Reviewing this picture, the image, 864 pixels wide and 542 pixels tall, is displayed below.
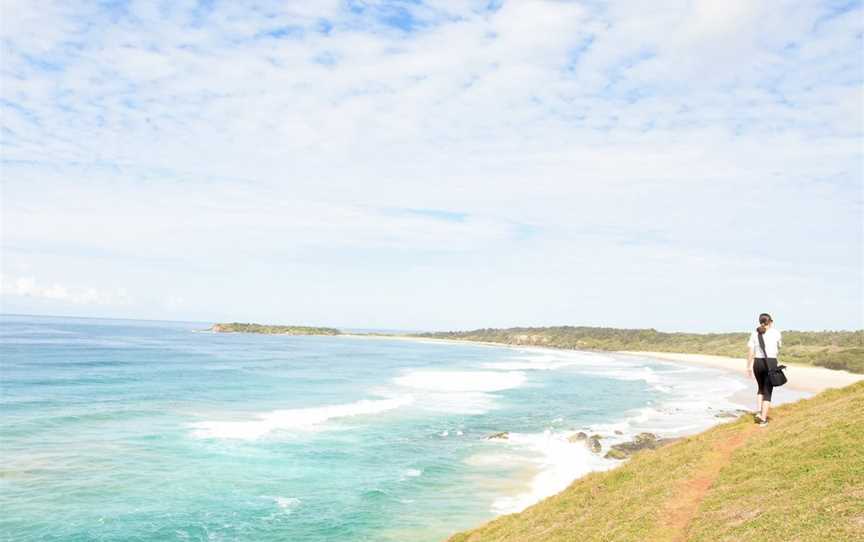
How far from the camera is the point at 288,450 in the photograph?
36.2 meters

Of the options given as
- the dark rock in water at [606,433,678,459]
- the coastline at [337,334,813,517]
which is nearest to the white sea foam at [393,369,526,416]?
the coastline at [337,334,813,517]

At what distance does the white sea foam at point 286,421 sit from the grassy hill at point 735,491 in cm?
2435

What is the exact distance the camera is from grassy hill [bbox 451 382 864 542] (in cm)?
1178

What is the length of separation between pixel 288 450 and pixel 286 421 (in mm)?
9289

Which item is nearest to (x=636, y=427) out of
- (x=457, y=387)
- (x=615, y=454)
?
(x=615, y=454)

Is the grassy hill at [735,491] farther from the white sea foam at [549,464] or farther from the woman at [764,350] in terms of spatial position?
the white sea foam at [549,464]

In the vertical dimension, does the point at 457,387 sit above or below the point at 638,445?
below

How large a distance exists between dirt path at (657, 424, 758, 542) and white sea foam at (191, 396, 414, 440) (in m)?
29.9

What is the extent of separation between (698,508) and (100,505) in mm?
24489

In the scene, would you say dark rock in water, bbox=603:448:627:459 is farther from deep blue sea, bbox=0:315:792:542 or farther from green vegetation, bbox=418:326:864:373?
green vegetation, bbox=418:326:864:373

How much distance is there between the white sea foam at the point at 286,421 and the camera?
133 feet

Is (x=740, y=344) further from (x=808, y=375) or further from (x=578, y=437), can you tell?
(x=578, y=437)

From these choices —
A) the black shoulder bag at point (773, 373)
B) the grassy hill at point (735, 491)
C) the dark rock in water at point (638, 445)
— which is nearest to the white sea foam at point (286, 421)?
the dark rock in water at point (638, 445)

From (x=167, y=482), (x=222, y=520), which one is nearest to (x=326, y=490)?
(x=222, y=520)
